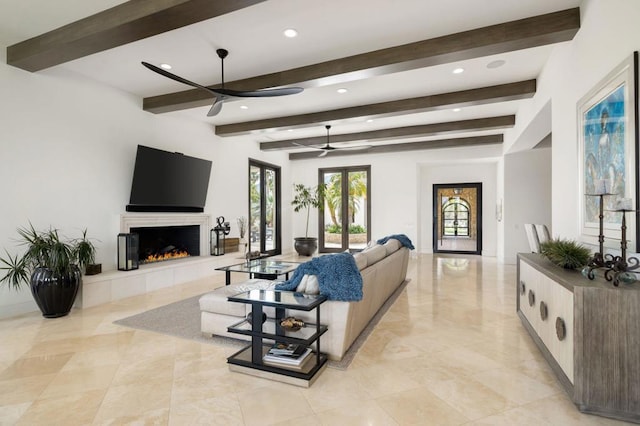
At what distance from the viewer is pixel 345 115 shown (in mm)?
6062

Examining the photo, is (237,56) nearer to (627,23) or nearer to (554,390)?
(627,23)

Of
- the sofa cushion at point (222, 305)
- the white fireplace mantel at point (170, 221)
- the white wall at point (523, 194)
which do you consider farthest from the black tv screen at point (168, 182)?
the white wall at point (523, 194)

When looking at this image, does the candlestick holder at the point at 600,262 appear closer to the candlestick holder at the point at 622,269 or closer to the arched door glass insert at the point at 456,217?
the candlestick holder at the point at 622,269

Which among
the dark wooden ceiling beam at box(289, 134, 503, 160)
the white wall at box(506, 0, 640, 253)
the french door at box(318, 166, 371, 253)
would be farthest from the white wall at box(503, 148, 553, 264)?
the white wall at box(506, 0, 640, 253)

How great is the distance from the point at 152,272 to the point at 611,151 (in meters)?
5.93

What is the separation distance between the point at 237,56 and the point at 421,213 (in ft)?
25.0

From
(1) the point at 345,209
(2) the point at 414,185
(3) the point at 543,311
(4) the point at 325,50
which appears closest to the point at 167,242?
(4) the point at 325,50

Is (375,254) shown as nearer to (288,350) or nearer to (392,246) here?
(392,246)

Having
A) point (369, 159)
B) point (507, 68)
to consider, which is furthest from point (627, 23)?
point (369, 159)

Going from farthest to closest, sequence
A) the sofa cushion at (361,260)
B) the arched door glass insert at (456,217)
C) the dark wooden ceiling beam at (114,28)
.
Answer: the arched door glass insert at (456,217) < the sofa cushion at (361,260) < the dark wooden ceiling beam at (114,28)

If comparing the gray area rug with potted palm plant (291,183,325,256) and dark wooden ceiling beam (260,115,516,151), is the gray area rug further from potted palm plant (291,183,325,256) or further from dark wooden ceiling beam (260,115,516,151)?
potted palm plant (291,183,325,256)

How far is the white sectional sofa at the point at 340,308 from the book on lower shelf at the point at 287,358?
323 millimetres

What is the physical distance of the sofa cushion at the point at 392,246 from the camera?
4.71 metres

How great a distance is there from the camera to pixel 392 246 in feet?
16.3
